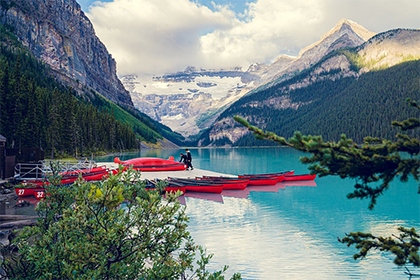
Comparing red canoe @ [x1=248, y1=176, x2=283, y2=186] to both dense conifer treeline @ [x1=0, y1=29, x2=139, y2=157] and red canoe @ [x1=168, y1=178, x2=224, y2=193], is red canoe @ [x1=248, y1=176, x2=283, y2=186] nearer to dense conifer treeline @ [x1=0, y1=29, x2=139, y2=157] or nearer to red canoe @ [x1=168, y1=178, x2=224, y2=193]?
red canoe @ [x1=168, y1=178, x2=224, y2=193]

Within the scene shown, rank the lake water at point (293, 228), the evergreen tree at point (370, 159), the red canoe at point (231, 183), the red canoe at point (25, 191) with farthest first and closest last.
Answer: the red canoe at point (231, 183)
the red canoe at point (25, 191)
the lake water at point (293, 228)
the evergreen tree at point (370, 159)

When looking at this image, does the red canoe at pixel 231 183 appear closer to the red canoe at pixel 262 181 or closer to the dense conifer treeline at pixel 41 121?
the red canoe at pixel 262 181

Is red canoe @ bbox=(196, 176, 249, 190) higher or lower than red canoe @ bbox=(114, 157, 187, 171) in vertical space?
lower

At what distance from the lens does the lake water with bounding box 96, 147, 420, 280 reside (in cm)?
A: 1855

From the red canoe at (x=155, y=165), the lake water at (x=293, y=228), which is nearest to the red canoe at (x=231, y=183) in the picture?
the lake water at (x=293, y=228)

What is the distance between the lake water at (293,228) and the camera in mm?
18547

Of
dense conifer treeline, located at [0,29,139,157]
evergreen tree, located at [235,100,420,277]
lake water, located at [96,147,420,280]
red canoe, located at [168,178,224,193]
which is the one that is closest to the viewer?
evergreen tree, located at [235,100,420,277]

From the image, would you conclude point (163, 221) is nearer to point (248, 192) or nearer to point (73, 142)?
point (248, 192)

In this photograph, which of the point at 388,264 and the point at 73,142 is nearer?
the point at 388,264

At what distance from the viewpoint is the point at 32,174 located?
34.8m

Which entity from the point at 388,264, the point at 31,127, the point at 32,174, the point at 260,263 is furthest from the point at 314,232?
the point at 31,127

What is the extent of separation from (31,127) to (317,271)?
72.3 meters

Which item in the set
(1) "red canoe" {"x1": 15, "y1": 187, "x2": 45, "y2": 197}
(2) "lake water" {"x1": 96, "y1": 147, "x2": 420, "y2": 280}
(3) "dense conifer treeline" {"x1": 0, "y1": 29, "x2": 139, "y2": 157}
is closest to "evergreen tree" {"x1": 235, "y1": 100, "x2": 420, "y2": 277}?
(2) "lake water" {"x1": 96, "y1": 147, "x2": 420, "y2": 280}

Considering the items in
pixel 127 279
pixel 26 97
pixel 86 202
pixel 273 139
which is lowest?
pixel 127 279
